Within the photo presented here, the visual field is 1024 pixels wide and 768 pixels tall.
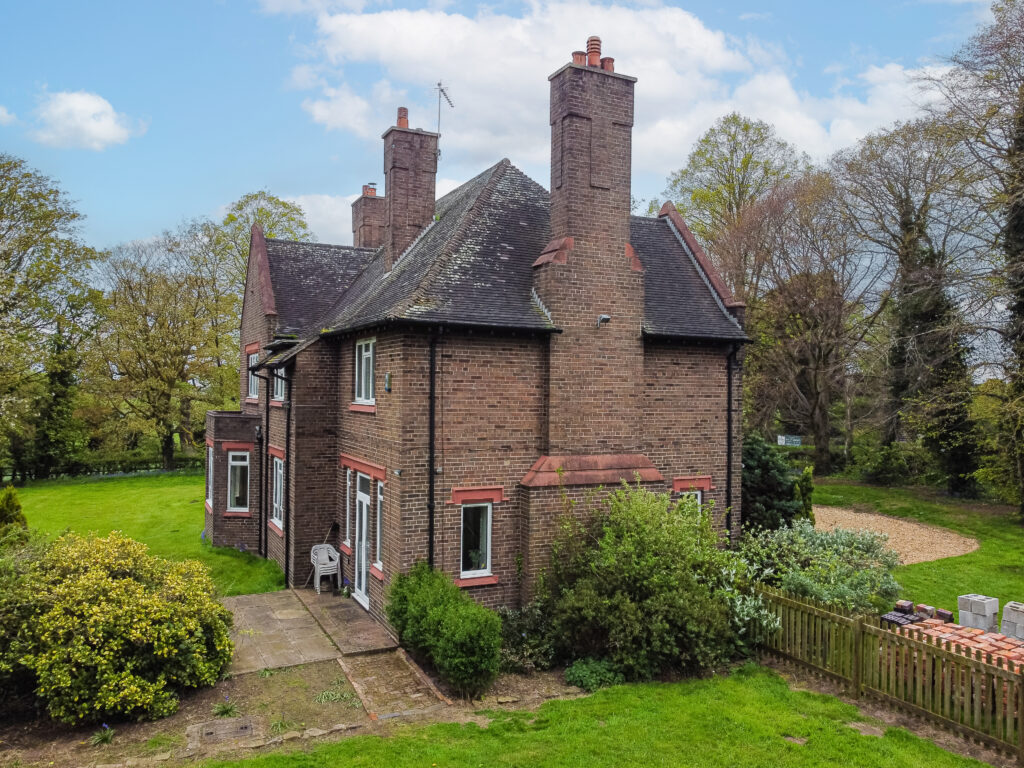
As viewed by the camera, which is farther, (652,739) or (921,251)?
(921,251)

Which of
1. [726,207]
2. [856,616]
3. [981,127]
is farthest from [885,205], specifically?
[856,616]

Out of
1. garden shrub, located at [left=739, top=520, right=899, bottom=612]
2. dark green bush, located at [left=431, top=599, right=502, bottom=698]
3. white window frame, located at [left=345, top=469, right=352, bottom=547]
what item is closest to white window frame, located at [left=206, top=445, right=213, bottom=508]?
white window frame, located at [left=345, top=469, right=352, bottom=547]

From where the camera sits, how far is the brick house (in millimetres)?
12750

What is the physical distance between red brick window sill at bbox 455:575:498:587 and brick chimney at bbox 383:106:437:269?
8.82m

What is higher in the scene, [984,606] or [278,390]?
[278,390]

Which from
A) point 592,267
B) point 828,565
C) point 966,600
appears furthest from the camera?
point 592,267

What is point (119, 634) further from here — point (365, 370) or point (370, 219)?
point (370, 219)

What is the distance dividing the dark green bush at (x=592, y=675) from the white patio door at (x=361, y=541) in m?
5.37

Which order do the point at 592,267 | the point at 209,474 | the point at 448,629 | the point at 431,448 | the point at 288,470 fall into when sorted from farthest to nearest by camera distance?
1. the point at 209,474
2. the point at 288,470
3. the point at 592,267
4. the point at 431,448
5. the point at 448,629

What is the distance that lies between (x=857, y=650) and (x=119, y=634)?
10625mm

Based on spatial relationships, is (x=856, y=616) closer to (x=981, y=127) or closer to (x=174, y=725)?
(x=174, y=725)

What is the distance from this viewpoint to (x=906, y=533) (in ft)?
76.8

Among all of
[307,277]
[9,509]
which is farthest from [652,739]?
[9,509]

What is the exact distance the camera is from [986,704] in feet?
28.6
